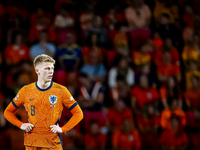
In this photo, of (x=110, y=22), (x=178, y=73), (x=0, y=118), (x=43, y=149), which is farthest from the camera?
(x=110, y=22)

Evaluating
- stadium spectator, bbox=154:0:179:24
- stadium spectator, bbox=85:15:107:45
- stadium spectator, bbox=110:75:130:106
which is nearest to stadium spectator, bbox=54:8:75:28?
stadium spectator, bbox=85:15:107:45

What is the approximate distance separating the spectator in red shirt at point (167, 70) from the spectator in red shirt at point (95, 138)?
200 centimetres

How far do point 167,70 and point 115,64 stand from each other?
4.17ft

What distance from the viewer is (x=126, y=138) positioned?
6.65 m

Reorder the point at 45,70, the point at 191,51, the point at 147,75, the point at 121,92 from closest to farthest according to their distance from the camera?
1. the point at 45,70
2. the point at 121,92
3. the point at 147,75
4. the point at 191,51

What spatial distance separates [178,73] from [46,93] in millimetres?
4730

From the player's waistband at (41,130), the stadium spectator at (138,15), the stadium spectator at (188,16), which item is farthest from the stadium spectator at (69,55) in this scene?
the player's waistband at (41,130)

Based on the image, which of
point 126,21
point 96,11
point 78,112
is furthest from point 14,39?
point 78,112

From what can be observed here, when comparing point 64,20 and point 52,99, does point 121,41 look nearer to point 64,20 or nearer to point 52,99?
point 64,20

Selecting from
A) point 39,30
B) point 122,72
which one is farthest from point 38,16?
point 122,72

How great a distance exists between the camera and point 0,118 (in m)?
6.60

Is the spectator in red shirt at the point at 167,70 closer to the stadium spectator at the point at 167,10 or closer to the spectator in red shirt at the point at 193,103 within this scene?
the spectator in red shirt at the point at 193,103

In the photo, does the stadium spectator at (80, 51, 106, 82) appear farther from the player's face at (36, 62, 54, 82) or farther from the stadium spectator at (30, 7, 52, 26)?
the player's face at (36, 62, 54, 82)

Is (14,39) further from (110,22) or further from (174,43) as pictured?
(174,43)
